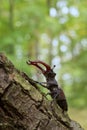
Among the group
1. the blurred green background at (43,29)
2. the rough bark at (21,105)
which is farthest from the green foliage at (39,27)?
the rough bark at (21,105)

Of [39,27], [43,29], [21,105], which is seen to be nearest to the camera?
[21,105]

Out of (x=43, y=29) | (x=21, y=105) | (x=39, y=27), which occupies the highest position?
(x=43, y=29)

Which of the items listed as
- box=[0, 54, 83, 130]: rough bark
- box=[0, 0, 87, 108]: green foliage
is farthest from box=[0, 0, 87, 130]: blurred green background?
box=[0, 54, 83, 130]: rough bark

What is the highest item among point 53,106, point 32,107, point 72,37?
point 72,37

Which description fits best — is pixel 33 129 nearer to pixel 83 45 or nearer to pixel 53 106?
pixel 53 106

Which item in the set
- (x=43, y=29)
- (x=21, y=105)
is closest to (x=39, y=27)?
(x=43, y=29)

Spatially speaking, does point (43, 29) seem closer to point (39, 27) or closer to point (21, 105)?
point (39, 27)

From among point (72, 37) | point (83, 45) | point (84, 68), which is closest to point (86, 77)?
point (84, 68)

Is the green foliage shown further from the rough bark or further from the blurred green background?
the rough bark
